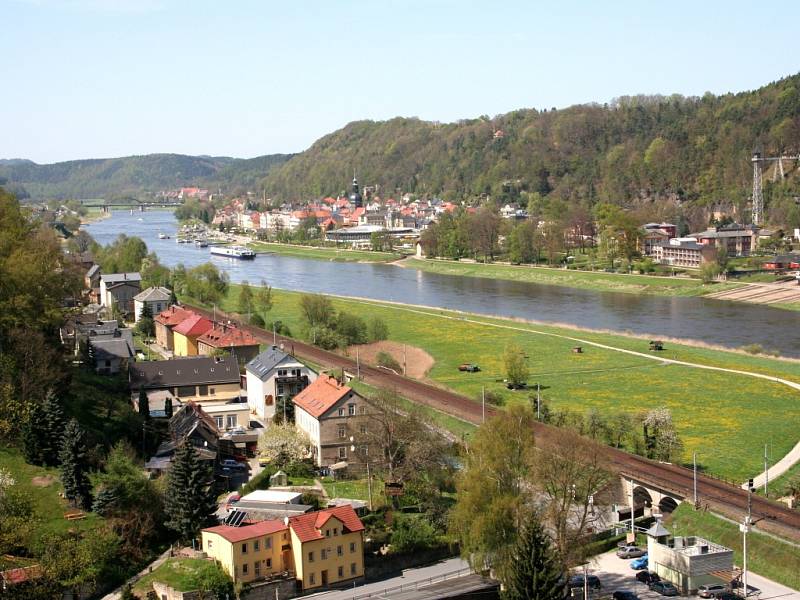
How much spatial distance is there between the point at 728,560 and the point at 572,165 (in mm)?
112491

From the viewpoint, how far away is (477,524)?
1922 cm

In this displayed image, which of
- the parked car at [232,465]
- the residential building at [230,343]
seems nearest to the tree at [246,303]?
the residential building at [230,343]

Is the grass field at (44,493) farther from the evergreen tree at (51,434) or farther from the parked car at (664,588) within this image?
the parked car at (664,588)

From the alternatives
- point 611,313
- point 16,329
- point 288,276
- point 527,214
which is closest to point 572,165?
point 527,214

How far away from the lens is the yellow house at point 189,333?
40.3 m

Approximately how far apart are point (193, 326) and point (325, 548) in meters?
22.1

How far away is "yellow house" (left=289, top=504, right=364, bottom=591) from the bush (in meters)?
20.4

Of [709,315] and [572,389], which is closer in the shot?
[572,389]

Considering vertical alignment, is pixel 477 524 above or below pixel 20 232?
below

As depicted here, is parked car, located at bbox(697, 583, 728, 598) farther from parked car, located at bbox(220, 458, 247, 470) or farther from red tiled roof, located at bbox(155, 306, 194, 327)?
red tiled roof, located at bbox(155, 306, 194, 327)

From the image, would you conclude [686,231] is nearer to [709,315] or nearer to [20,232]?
[709,315]

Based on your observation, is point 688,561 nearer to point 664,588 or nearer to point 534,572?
point 664,588

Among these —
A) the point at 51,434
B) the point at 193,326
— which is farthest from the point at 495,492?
the point at 193,326

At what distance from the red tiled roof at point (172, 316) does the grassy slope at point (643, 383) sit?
6987mm
